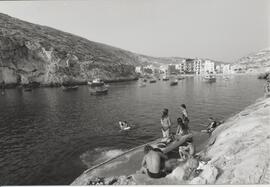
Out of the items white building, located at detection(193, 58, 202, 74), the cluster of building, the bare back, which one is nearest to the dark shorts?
the bare back

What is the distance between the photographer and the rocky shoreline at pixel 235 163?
5438mm

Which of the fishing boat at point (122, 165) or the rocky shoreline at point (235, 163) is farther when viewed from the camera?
the fishing boat at point (122, 165)

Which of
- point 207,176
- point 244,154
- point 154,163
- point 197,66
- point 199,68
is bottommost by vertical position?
point 207,176

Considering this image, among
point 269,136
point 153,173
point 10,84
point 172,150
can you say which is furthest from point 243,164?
point 10,84

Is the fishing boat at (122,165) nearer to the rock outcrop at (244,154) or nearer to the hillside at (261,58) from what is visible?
the rock outcrop at (244,154)

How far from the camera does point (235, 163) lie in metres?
5.90

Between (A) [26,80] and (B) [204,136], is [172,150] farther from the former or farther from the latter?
(A) [26,80]

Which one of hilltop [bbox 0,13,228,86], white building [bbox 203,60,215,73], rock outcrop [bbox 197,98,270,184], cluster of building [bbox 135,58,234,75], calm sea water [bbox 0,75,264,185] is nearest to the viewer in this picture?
rock outcrop [bbox 197,98,270,184]

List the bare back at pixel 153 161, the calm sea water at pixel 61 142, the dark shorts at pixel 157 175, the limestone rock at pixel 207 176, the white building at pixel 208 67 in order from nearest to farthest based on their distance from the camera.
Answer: the limestone rock at pixel 207 176
the bare back at pixel 153 161
the dark shorts at pixel 157 175
the calm sea water at pixel 61 142
the white building at pixel 208 67

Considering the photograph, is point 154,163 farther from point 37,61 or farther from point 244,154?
point 37,61

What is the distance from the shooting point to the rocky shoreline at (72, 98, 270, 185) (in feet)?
17.8

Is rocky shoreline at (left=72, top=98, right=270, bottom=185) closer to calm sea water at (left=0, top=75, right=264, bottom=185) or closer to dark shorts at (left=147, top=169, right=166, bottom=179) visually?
dark shorts at (left=147, top=169, right=166, bottom=179)

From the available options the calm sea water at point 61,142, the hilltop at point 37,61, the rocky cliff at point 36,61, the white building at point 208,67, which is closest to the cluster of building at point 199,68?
the white building at point 208,67

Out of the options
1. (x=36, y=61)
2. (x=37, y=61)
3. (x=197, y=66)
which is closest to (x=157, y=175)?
(x=36, y=61)
